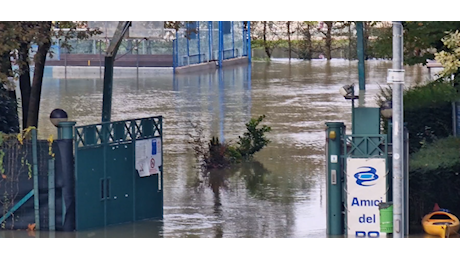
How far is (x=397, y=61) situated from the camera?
35.8ft

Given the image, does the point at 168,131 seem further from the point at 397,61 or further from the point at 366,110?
the point at 397,61

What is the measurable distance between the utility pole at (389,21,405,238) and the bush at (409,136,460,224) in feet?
8.71

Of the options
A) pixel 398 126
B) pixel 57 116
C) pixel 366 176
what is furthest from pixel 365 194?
pixel 57 116

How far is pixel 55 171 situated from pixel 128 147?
136 centimetres

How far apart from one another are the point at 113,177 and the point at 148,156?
84cm

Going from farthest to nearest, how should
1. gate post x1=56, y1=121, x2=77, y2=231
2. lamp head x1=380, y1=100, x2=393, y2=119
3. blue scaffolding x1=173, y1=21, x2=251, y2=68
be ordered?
1. blue scaffolding x1=173, y1=21, x2=251, y2=68
2. lamp head x1=380, y1=100, x2=393, y2=119
3. gate post x1=56, y1=121, x2=77, y2=231

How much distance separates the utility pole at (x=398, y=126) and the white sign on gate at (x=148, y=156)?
182 inches

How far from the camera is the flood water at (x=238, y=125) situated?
47.4ft

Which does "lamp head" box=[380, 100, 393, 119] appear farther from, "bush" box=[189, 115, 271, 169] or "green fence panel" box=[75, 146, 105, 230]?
"bush" box=[189, 115, 271, 169]

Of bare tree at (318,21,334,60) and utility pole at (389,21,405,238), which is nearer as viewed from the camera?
utility pole at (389,21,405,238)

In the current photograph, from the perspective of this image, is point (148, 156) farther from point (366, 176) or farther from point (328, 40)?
point (328, 40)

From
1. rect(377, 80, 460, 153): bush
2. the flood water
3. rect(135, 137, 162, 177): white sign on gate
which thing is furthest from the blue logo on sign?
rect(135, 137, 162, 177): white sign on gate

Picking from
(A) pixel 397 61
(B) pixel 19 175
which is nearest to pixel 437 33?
(A) pixel 397 61

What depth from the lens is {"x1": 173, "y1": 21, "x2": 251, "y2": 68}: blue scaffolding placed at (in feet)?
138
